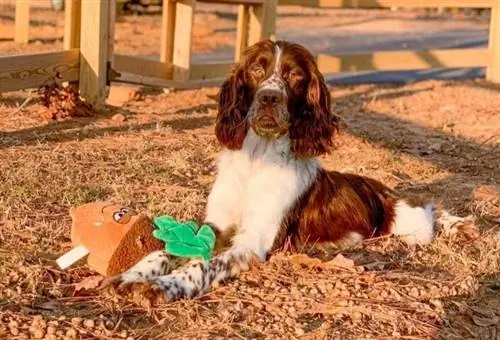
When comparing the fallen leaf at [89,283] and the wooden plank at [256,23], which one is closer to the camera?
the fallen leaf at [89,283]

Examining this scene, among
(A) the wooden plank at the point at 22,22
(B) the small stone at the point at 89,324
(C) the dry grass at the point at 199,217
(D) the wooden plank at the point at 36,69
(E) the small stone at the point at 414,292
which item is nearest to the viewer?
(B) the small stone at the point at 89,324

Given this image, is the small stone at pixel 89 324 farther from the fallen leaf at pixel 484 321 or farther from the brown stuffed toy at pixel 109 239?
the fallen leaf at pixel 484 321

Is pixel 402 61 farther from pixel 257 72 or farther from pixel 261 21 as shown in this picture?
pixel 257 72

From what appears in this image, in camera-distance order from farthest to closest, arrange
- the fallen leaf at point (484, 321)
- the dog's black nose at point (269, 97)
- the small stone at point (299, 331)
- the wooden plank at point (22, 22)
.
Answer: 1. the wooden plank at point (22, 22)
2. the dog's black nose at point (269, 97)
3. the fallen leaf at point (484, 321)
4. the small stone at point (299, 331)

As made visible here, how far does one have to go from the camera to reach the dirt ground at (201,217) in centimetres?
385

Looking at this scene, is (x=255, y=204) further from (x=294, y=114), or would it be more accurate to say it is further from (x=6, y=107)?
(x=6, y=107)

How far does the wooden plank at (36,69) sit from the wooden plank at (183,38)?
183 centimetres

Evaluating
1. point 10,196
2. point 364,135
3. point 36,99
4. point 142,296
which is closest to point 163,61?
point 36,99

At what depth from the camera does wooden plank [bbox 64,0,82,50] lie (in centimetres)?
873

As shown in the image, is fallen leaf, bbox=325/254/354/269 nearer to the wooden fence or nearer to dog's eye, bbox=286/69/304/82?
dog's eye, bbox=286/69/304/82

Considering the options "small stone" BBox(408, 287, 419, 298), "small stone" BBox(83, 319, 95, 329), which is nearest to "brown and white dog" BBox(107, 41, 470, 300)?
"small stone" BBox(408, 287, 419, 298)

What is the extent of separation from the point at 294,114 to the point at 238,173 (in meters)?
0.43

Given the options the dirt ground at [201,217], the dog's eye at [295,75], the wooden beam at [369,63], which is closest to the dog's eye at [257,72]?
the dog's eye at [295,75]

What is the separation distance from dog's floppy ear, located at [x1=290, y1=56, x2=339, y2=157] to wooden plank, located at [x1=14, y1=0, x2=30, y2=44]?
946 cm
